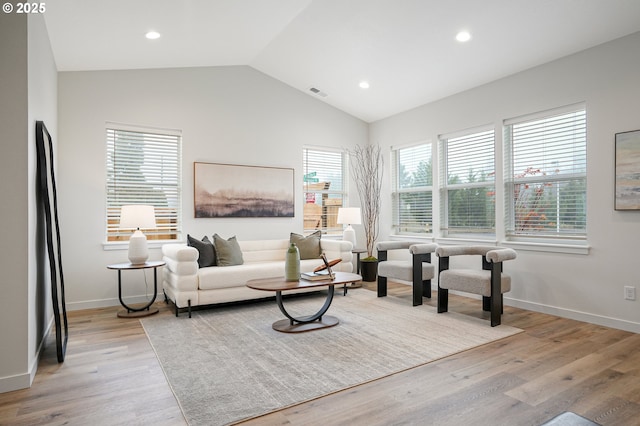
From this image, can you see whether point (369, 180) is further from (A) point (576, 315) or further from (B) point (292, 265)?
(A) point (576, 315)

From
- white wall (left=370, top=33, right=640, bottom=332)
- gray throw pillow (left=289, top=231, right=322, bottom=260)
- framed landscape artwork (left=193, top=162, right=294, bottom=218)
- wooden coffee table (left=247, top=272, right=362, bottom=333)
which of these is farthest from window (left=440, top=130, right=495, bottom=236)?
framed landscape artwork (left=193, top=162, right=294, bottom=218)

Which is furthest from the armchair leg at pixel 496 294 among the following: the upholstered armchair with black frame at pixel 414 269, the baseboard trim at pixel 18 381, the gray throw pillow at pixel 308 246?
the baseboard trim at pixel 18 381

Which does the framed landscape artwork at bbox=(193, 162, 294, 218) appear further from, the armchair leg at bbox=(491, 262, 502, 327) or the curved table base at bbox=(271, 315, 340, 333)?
the armchair leg at bbox=(491, 262, 502, 327)

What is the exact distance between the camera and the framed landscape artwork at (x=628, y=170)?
11.4 feet

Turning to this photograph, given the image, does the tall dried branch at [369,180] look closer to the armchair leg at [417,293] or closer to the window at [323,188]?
the window at [323,188]

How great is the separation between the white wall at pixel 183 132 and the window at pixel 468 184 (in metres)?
1.90

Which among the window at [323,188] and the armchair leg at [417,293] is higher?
the window at [323,188]

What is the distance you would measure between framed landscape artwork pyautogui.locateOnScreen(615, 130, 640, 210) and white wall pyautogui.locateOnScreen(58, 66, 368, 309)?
3.90 m

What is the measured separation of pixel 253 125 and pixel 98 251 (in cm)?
265

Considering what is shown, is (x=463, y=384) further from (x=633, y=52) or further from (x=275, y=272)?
(x=633, y=52)

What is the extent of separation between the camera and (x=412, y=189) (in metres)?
6.10

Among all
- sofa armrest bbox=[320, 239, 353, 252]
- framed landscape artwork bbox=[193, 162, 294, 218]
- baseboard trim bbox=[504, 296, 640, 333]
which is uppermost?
framed landscape artwork bbox=[193, 162, 294, 218]

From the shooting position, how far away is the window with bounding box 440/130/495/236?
194 inches

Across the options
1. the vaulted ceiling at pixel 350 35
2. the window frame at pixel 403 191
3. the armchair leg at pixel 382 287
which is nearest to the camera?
the vaulted ceiling at pixel 350 35
